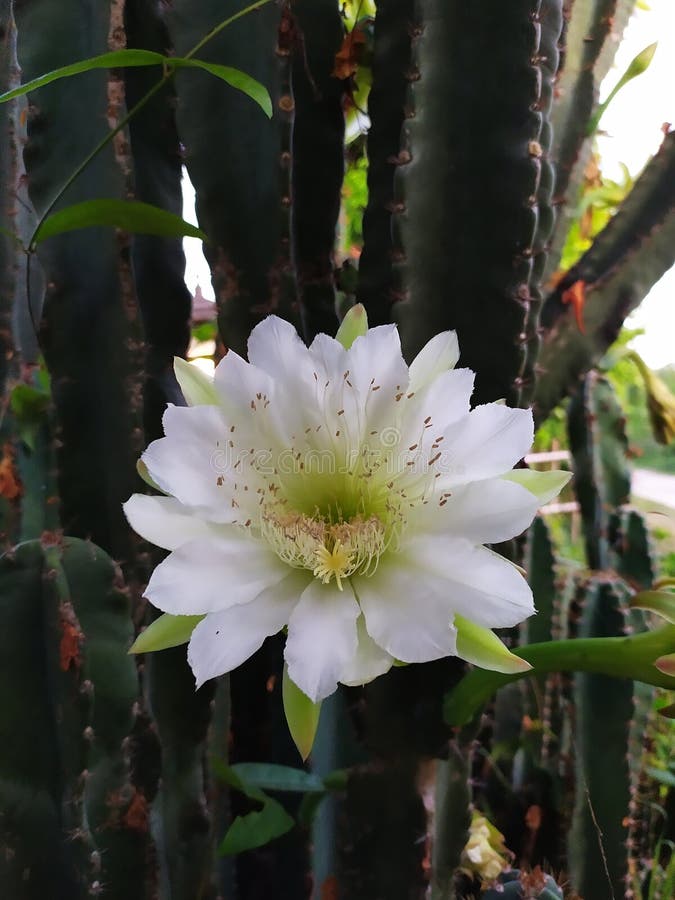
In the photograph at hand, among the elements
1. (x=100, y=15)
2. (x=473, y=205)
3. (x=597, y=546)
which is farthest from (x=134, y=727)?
(x=597, y=546)

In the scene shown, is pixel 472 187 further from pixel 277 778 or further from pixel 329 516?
pixel 277 778

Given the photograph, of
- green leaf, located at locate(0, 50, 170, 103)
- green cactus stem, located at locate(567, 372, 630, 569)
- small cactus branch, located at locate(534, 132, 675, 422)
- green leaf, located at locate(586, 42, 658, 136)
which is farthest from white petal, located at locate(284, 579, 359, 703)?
green cactus stem, located at locate(567, 372, 630, 569)

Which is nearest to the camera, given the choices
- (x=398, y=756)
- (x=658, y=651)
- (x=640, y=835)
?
(x=658, y=651)

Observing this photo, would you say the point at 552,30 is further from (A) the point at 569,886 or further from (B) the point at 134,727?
(A) the point at 569,886

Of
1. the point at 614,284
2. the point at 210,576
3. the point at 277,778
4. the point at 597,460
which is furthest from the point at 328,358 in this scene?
the point at 597,460

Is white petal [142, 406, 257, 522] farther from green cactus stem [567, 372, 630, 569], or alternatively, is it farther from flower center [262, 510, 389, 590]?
green cactus stem [567, 372, 630, 569]

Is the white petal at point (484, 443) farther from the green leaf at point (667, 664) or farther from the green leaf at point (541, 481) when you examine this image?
the green leaf at point (667, 664)
